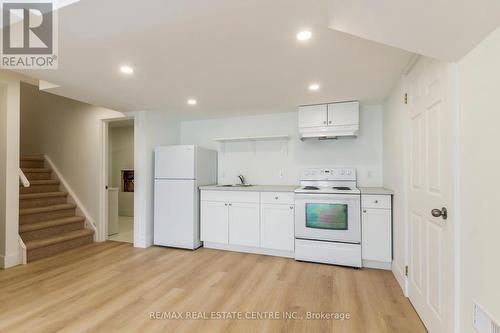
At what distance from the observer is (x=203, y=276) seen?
8.70 ft

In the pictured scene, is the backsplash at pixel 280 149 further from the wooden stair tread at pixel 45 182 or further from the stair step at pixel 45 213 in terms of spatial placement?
the wooden stair tread at pixel 45 182

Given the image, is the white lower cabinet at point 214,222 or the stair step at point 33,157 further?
the stair step at point 33,157

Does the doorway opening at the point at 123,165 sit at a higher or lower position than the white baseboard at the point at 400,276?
higher

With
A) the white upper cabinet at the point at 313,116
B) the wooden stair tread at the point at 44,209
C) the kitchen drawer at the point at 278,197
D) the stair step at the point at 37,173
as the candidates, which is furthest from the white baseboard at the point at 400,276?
the stair step at the point at 37,173

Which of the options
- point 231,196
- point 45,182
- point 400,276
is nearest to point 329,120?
point 231,196

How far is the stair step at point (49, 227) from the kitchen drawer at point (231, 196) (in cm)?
218

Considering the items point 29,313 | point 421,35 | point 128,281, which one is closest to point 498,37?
point 421,35

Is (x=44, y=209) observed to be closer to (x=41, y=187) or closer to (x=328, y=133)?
(x=41, y=187)

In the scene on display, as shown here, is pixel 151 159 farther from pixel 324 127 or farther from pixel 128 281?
pixel 324 127

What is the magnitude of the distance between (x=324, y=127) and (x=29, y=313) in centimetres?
354

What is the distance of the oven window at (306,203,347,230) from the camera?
2910mm

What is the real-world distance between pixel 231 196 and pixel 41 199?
3124mm

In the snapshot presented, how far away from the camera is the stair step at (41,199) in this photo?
364 cm

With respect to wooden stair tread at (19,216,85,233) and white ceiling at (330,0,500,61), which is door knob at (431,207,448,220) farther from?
wooden stair tread at (19,216,85,233)
